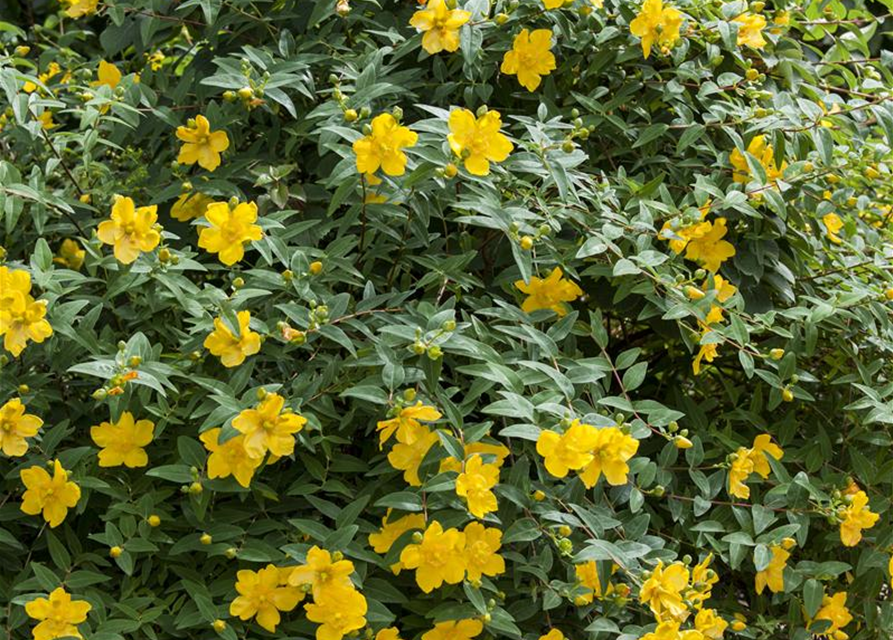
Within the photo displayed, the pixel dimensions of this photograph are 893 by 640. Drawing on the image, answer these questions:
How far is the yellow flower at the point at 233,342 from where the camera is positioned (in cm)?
151

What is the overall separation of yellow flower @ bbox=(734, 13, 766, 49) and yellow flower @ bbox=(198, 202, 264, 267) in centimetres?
88

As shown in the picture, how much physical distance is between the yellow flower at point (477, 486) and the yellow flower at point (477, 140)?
401 millimetres

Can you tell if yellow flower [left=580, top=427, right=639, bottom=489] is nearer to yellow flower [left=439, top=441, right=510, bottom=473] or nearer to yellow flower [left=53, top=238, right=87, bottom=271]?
yellow flower [left=439, top=441, right=510, bottom=473]

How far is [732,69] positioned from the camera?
2.06 m

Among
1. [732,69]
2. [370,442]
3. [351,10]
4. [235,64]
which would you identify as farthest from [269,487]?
[732,69]

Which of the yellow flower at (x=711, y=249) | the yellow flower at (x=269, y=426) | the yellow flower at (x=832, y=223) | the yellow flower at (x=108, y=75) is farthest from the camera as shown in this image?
the yellow flower at (x=108, y=75)

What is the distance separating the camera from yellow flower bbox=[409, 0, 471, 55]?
1733 mm

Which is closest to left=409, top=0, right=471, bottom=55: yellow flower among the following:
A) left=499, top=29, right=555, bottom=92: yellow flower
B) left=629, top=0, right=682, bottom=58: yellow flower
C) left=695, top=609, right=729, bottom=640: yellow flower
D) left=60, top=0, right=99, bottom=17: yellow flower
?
left=499, top=29, right=555, bottom=92: yellow flower

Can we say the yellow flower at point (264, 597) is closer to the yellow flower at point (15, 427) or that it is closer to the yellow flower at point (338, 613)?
the yellow flower at point (338, 613)

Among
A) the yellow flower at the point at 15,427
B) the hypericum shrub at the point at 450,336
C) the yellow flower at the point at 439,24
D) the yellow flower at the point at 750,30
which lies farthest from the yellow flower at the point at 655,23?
the yellow flower at the point at 15,427

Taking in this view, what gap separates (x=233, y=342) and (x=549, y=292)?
1.63 feet

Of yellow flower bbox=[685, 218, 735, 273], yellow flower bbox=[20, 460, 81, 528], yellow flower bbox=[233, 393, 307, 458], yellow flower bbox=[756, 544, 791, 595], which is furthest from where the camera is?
yellow flower bbox=[685, 218, 735, 273]

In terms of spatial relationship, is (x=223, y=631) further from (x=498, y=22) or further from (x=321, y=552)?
(x=498, y=22)

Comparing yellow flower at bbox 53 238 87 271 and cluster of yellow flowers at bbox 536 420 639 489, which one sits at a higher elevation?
cluster of yellow flowers at bbox 536 420 639 489
